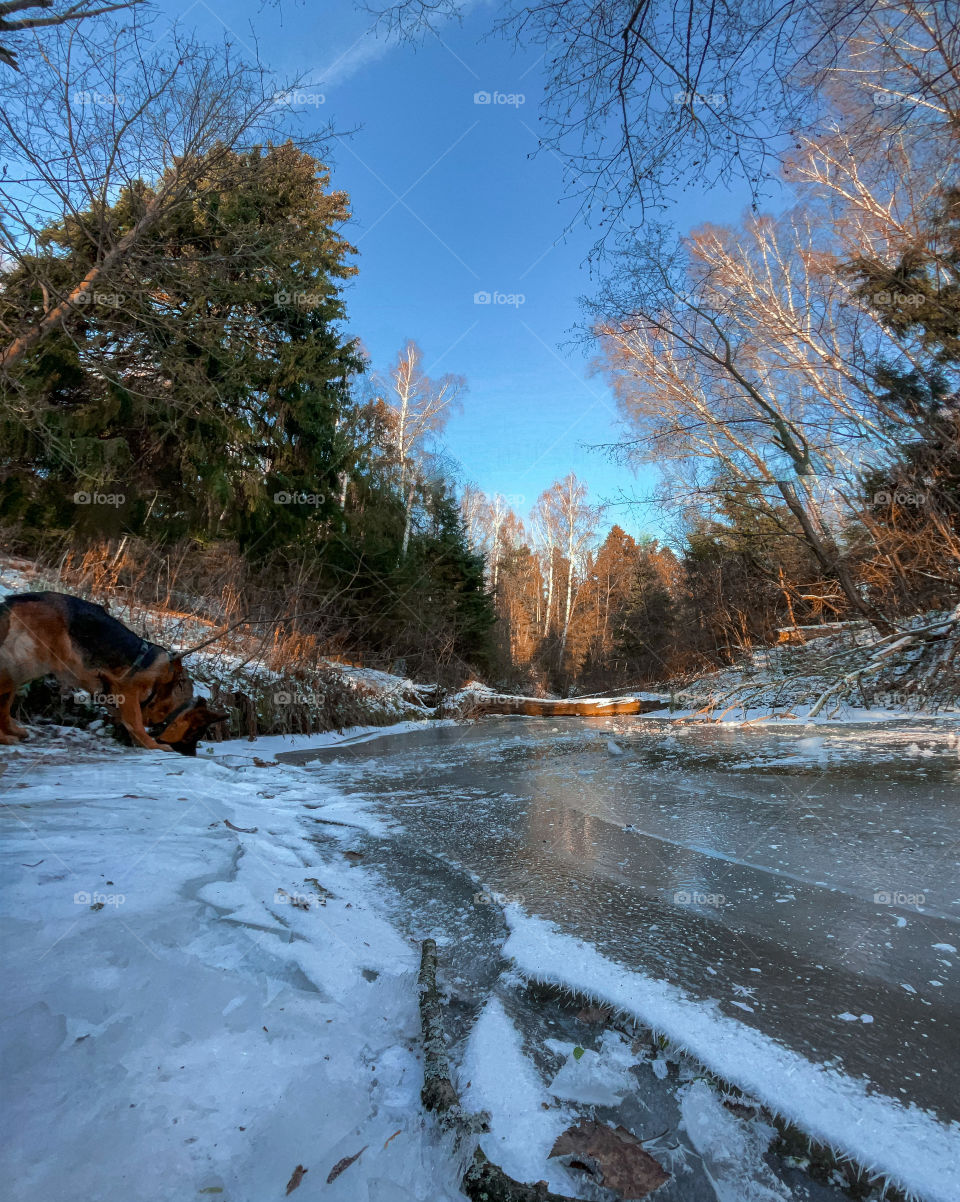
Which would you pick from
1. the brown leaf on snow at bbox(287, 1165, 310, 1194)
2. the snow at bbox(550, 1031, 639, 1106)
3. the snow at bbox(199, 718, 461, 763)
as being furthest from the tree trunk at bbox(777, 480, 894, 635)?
the brown leaf on snow at bbox(287, 1165, 310, 1194)

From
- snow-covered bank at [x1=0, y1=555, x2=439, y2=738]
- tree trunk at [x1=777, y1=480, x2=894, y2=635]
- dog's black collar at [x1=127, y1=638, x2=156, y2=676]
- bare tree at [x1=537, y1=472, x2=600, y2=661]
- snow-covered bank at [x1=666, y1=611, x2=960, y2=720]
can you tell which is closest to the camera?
dog's black collar at [x1=127, y1=638, x2=156, y2=676]

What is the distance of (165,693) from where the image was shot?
482 centimetres

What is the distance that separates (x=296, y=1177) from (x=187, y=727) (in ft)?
15.2

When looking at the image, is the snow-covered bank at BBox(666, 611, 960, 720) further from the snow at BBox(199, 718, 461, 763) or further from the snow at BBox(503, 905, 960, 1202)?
the snow at BBox(503, 905, 960, 1202)

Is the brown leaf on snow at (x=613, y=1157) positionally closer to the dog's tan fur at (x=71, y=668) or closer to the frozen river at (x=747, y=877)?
the frozen river at (x=747, y=877)

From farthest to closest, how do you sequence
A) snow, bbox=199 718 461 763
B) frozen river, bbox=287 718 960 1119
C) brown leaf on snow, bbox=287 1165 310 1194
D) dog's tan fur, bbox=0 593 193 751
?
snow, bbox=199 718 461 763 → dog's tan fur, bbox=0 593 193 751 → frozen river, bbox=287 718 960 1119 → brown leaf on snow, bbox=287 1165 310 1194

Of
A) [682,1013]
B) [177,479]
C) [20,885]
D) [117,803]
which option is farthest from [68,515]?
[682,1013]

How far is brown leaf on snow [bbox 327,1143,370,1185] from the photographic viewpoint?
0.82m

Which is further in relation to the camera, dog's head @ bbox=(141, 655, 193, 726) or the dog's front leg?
dog's head @ bbox=(141, 655, 193, 726)

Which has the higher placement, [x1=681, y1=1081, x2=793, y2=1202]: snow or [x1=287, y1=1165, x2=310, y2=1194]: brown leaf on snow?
[x1=287, y1=1165, x2=310, y2=1194]: brown leaf on snow

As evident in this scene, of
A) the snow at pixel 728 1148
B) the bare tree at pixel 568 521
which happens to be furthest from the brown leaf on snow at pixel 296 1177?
the bare tree at pixel 568 521

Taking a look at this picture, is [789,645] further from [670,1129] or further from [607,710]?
[670,1129]

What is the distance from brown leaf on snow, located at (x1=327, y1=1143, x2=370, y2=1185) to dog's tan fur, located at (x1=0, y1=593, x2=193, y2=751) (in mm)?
4248

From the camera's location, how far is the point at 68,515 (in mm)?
9477
